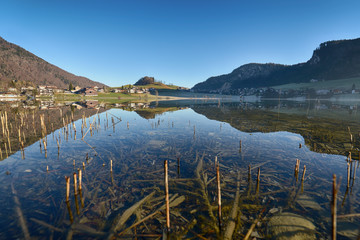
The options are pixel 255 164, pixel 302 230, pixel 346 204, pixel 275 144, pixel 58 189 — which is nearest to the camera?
pixel 302 230

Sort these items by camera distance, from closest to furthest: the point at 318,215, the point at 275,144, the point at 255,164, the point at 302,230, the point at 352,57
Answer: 1. the point at 302,230
2. the point at 318,215
3. the point at 255,164
4. the point at 275,144
5. the point at 352,57

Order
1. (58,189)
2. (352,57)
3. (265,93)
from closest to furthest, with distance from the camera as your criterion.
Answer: (58,189) → (265,93) → (352,57)

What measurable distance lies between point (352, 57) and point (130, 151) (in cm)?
30683

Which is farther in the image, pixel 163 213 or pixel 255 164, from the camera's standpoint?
pixel 255 164

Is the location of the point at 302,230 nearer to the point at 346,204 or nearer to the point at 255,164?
the point at 346,204

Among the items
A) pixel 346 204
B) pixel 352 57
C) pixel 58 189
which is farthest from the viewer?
pixel 352 57

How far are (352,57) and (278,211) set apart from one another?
999 ft

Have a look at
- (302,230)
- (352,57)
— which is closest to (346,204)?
(302,230)

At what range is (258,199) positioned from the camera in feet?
23.5

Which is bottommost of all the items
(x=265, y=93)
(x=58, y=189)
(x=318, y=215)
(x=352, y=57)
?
(x=318, y=215)

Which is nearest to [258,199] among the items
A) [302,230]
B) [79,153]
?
[302,230]

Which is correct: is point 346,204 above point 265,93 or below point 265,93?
below

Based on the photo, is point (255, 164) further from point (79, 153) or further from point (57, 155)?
point (57, 155)

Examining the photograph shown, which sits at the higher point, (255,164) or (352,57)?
(352,57)
